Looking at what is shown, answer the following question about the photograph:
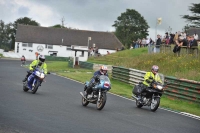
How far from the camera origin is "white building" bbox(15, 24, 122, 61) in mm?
122688

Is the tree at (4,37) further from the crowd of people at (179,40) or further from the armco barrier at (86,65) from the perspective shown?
the crowd of people at (179,40)

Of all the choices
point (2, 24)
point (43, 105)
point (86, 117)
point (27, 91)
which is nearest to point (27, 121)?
point (86, 117)

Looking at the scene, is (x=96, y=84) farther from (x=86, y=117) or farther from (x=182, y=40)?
(x=182, y=40)

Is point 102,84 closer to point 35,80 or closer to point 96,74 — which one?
point 96,74

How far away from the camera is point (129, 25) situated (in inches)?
5207

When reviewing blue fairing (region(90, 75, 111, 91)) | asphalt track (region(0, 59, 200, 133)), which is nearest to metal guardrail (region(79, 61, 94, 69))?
asphalt track (region(0, 59, 200, 133))

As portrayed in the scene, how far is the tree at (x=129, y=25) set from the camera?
13138 centimetres

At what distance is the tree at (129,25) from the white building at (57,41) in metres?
7.25

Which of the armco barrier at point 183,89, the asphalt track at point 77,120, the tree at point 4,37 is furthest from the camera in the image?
the tree at point 4,37

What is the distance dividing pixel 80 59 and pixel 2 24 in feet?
418

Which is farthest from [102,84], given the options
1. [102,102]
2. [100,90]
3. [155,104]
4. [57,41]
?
[57,41]

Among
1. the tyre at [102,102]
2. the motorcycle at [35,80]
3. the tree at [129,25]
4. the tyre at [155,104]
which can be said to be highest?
the tree at [129,25]

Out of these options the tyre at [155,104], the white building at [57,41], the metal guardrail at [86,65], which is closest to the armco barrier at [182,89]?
the tyre at [155,104]

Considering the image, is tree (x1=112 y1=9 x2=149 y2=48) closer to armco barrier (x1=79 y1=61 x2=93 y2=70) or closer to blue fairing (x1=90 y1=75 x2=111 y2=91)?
armco barrier (x1=79 y1=61 x2=93 y2=70)
